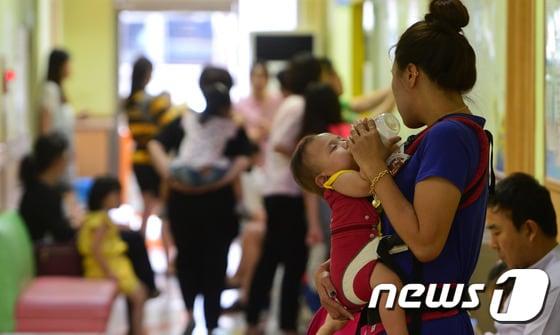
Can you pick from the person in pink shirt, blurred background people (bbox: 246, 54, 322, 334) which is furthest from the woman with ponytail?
blurred background people (bbox: 246, 54, 322, 334)

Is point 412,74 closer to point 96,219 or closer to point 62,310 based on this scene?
point 62,310

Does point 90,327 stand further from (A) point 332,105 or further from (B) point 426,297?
(B) point 426,297

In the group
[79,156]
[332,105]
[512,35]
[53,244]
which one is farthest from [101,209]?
[79,156]

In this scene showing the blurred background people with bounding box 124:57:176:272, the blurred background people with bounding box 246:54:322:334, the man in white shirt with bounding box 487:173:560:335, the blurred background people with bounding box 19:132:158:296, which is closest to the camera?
the man in white shirt with bounding box 487:173:560:335

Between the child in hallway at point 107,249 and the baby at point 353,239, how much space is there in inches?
135

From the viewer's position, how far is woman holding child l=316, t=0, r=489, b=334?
2186 mm

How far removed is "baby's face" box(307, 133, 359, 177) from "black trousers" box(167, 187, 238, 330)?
328 centimetres

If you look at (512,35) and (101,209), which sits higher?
(512,35)

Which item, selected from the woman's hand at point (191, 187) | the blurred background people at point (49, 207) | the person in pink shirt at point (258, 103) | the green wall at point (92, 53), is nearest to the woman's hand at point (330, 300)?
the woman's hand at point (191, 187)

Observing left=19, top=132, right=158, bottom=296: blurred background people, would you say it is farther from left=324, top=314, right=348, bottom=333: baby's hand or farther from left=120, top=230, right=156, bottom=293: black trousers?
left=324, top=314, right=348, bottom=333: baby's hand

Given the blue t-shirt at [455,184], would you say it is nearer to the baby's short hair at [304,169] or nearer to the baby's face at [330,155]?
the baby's face at [330,155]

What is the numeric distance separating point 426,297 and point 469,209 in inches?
8.1

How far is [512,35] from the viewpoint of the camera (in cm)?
418

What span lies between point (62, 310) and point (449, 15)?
3676 millimetres
